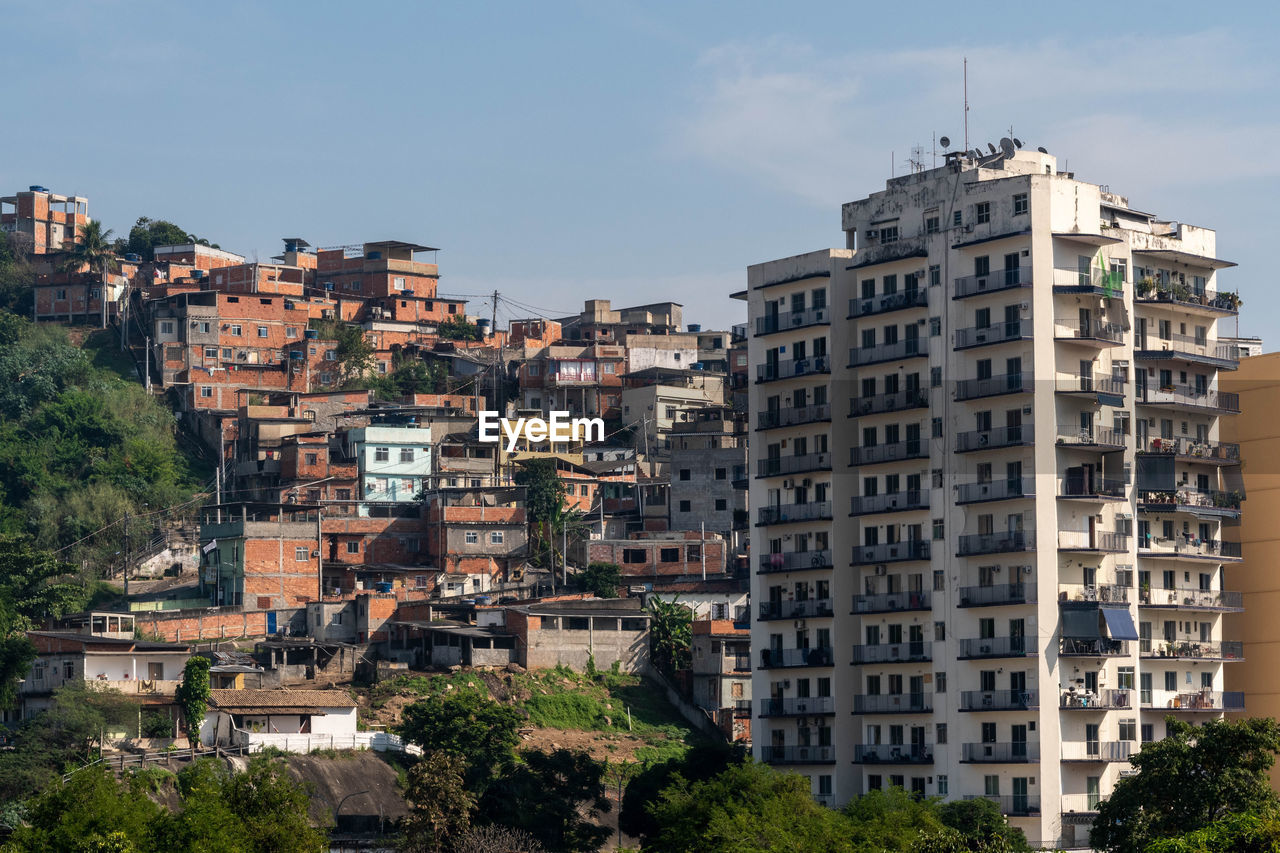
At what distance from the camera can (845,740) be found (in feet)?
262

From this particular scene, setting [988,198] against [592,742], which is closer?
[988,198]

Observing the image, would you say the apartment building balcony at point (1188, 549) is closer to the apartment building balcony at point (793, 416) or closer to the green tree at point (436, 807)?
the apartment building balcony at point (793, 416)

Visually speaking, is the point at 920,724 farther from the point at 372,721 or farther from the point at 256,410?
the point at 256,410

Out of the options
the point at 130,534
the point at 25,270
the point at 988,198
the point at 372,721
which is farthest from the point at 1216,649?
the point at 25,270

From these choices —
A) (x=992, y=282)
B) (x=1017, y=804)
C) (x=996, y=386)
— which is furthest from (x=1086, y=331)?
(x=1017, y=804)

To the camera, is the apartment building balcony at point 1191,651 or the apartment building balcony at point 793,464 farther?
the apartment building balcony at point 793,464

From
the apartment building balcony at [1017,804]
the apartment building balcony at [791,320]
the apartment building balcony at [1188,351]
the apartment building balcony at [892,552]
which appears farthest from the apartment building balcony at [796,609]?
the apartment building balcony at [1188,351]

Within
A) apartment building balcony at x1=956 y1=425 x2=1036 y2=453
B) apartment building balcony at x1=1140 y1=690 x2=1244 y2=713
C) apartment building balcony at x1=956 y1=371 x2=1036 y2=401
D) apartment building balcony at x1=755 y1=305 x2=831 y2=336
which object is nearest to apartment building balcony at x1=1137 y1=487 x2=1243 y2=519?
apartment building balcony at x1=956 y1=425 x2=1036 y2=453

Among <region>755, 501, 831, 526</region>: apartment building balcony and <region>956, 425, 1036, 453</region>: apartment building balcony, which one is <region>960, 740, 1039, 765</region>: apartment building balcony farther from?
<region>755, 501, 831, 526</region>: apartment building balcony

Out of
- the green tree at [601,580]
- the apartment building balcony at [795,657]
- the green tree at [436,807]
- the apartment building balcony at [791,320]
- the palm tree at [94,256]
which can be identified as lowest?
the green tree at [436,807]

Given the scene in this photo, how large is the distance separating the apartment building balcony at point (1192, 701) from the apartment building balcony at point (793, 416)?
54.0ft

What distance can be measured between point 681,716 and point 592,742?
7.57 meters

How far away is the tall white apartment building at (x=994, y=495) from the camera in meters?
74.4

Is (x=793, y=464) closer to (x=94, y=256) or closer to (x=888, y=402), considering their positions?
(x=888, y=402)
